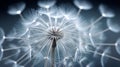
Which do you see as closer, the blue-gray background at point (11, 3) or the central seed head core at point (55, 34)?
the central seed head core at point (55, 34)

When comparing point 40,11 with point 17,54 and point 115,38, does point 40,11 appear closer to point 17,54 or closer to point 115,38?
point 17,54

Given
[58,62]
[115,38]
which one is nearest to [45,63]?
[58,62]

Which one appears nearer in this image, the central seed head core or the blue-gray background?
the central seed head core

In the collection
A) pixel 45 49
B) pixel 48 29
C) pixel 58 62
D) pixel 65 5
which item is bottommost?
pixel 58 62

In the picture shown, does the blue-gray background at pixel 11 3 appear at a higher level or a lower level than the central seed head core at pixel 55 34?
higher

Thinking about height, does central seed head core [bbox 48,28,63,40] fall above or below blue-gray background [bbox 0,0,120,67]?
below

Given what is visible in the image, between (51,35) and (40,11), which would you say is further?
(40,11)

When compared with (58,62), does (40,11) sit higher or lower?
higher

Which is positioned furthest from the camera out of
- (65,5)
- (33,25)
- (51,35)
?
(65,5)

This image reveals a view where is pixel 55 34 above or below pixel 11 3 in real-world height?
below

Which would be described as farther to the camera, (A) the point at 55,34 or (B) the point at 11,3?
(B) the point at 11,3

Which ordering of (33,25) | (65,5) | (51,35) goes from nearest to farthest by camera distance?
1. (51,35)
2. (33,25)
3. (65,5)
